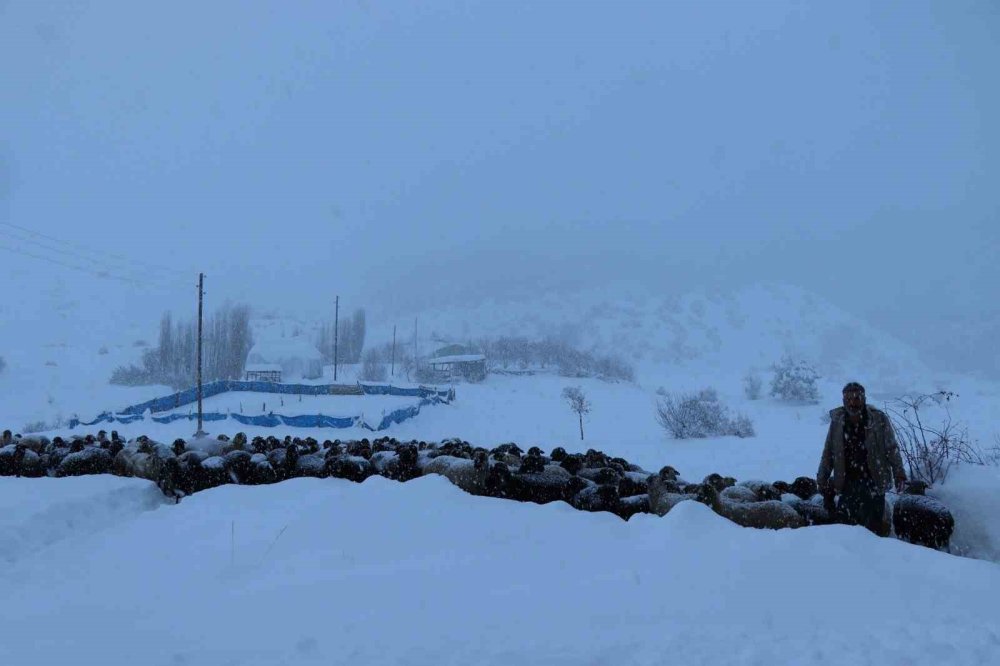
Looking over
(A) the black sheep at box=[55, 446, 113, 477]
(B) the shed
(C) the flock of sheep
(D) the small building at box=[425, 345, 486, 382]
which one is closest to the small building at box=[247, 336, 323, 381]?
(D) the small building at box=[425, 345, 486, 382]

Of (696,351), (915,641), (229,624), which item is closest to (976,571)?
(915,641)

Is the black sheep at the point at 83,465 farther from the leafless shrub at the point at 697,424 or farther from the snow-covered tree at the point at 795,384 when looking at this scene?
the snow-covered tree at the point at 795,384

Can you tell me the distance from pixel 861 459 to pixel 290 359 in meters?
70.2

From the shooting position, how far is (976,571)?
4168mm

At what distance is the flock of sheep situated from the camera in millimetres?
6414

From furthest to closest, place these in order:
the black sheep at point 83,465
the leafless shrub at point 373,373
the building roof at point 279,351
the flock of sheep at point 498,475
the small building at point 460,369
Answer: the small building at point 460,369 → the building roof at point 279,351 → the leafless shrub at point 373,373 → the black sheep at point 83,465 → the flock of sheep at point 498,475

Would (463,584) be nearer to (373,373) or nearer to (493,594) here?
(493,594)

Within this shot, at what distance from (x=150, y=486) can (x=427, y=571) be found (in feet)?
22.2

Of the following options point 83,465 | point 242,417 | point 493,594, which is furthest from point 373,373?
point 493,594

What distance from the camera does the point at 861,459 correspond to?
17.7 feet

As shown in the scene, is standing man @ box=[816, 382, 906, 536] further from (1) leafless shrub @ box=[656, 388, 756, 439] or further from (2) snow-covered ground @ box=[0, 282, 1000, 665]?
(1) leafless shrub @ box=[656, 388, 756, 439]

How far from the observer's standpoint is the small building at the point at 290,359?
68.2 meters

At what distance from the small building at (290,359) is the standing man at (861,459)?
2633 inches

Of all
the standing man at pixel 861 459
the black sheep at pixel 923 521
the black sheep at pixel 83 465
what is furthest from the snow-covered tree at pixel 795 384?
the black sheep at pixel 83 465
